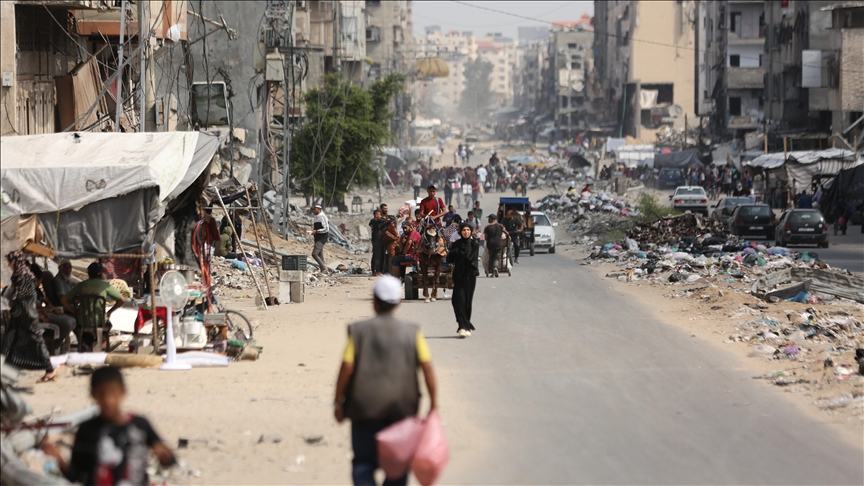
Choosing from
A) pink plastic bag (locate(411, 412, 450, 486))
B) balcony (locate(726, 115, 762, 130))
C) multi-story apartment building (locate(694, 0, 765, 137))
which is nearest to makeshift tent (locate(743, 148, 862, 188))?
multi-story apartment building (locate(694, 0, 765, 137))

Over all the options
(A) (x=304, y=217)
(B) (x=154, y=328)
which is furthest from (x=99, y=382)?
(A) (x=304, y=217)

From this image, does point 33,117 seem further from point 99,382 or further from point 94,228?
point 99,382

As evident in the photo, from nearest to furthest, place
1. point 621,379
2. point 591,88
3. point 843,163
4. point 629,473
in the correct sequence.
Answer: point 629,473, point 621,379, point 843,163, point 591,88

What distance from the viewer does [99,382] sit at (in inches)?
221

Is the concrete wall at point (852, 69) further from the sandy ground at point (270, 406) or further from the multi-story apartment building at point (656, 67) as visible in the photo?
the multi-story apartment building at point (656, 67)

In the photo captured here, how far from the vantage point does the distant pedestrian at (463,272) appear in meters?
14.8

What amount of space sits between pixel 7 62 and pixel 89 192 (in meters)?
7.05

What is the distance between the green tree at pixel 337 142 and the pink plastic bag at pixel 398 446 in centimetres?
3508

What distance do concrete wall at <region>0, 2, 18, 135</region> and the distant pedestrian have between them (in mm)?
8463

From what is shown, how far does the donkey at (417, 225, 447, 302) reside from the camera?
19.4 meters

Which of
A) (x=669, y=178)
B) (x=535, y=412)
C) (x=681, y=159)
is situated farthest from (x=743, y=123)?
(x=535, y=412)

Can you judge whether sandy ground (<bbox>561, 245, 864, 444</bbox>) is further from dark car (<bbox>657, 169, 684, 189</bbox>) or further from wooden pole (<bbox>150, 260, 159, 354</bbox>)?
dark car (<bbox>657, 169, 684, 189</bbox>)

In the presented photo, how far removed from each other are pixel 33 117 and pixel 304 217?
1611cm

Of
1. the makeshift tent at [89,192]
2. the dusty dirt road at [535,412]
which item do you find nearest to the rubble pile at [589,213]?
the dusty dirt road at [535,412]
